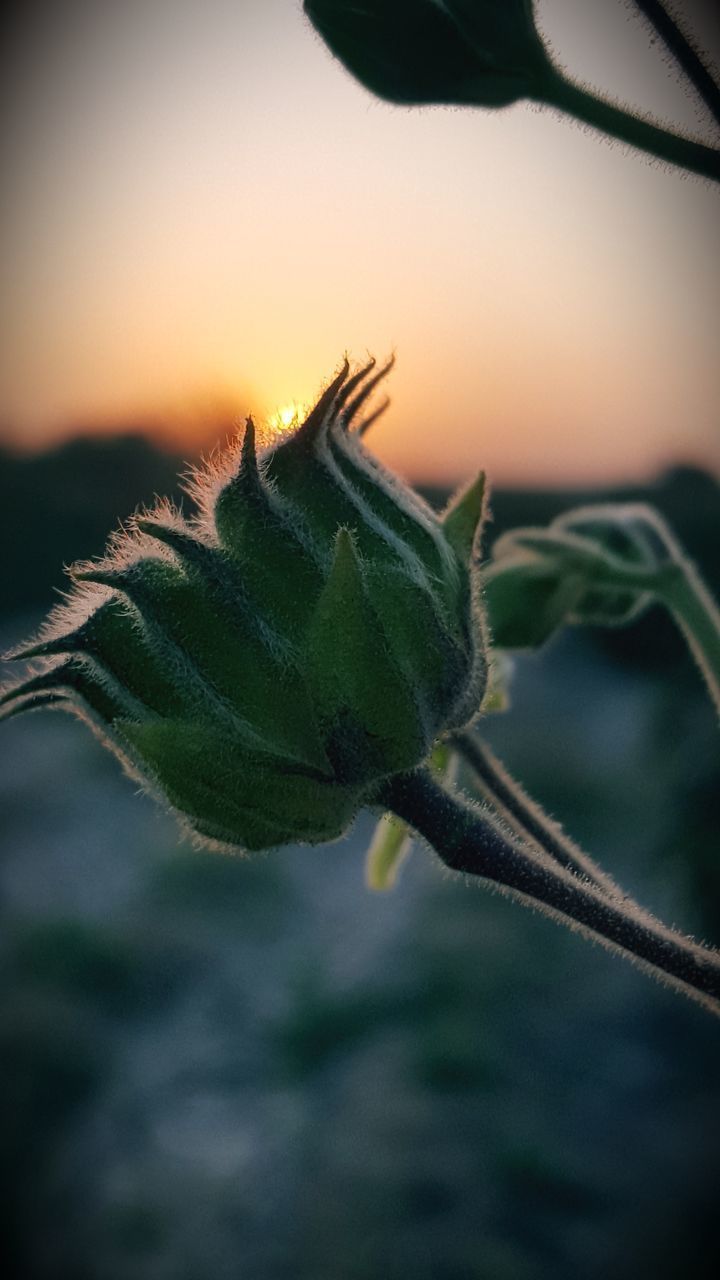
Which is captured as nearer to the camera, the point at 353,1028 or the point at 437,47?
the point at 437,47

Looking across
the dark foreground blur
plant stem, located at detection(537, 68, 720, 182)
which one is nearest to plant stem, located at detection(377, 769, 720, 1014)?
plant stem, located at detection(537, 68, 720, 182)

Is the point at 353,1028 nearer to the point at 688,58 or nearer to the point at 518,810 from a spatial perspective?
the point at 518,810

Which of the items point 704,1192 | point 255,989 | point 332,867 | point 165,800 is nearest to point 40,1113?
point 255,989

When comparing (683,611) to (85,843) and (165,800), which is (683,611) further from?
(85,843)

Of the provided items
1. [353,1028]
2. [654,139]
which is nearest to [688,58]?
[654,139]

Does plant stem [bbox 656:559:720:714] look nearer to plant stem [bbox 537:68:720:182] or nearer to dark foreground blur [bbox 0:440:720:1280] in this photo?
plant stem [bbox 537:68:720:182]
